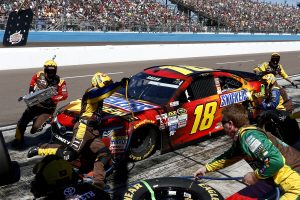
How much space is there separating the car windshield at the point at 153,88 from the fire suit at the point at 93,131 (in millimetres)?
1676

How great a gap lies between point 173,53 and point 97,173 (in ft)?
68.6

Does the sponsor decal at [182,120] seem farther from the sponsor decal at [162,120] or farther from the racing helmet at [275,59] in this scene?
the racing helmet at [275,59]

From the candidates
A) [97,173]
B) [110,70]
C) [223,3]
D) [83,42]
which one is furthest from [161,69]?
[223,3]

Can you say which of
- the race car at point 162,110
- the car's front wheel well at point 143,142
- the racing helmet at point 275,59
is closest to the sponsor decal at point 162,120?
the race car at point 162,110

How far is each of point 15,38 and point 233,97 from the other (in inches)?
636

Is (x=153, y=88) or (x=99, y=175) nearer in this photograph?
(x=99, y=175)

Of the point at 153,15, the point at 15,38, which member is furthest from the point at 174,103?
the point at 153,15

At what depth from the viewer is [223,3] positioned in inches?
1710

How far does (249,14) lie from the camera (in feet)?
149

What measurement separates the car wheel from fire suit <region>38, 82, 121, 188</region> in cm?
80

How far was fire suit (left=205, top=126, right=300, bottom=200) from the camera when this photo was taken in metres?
3.37

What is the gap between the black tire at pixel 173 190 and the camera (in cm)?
423

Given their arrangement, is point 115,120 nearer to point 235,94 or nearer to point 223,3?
point 235,94

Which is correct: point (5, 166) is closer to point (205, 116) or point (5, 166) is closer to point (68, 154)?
point (68, 154)
